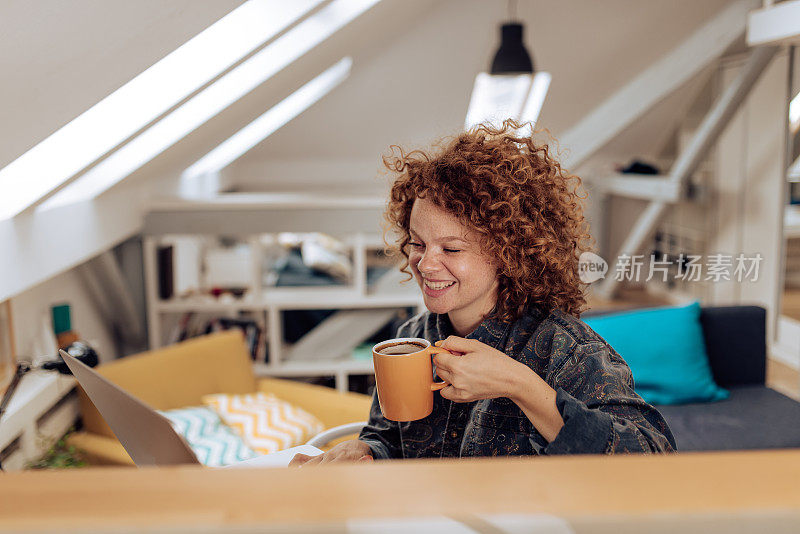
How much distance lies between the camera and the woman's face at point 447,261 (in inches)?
40.9

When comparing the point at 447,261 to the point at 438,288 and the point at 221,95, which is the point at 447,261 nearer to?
the point at 438,288

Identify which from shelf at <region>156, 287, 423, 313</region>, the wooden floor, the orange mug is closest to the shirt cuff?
the orange mug

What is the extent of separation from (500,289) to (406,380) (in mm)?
279

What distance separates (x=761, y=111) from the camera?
13.6ft

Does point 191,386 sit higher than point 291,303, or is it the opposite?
point 291,303

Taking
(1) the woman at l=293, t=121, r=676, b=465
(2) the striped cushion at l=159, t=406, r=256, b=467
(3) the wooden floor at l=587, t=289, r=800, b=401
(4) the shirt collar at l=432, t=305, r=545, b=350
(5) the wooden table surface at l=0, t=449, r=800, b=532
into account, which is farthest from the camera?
(3) the wooden floor at l=587, t=289, r=800, b=401

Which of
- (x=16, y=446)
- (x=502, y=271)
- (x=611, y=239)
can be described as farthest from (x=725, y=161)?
(x=16, y=446)

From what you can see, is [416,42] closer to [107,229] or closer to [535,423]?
[107,229]

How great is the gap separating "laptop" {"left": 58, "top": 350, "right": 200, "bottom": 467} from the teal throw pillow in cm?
181

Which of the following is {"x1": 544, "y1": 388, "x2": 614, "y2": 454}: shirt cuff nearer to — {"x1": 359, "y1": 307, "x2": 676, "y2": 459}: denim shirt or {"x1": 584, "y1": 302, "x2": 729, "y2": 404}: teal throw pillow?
{"x1": 359, "y1": 307, "x2": 676, "y2": 459}: denim shirt

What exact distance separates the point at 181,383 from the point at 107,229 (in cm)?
61

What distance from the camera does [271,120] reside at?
3779mm

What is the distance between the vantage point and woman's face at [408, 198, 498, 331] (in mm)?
1039

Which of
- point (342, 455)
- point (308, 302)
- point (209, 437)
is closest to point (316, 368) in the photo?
point (308, 302)
